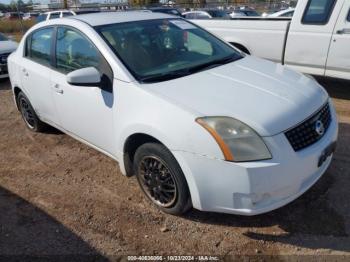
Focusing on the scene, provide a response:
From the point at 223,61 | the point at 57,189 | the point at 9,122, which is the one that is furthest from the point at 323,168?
the point at 9,122

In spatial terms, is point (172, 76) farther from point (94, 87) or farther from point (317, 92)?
point (317, 92)

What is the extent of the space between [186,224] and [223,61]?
1684mm

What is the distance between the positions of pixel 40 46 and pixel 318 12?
14.9 ft

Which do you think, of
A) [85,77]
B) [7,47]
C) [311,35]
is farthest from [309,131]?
[7,47]

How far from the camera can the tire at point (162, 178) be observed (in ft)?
9.16

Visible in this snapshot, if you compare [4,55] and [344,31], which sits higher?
[344,31]

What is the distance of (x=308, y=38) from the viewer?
6043 mm

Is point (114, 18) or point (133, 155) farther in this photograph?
point (114, 18)

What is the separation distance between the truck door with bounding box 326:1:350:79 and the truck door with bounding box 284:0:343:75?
78mm

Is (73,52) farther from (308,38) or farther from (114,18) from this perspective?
(308,38)

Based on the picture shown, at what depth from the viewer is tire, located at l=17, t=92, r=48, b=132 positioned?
16.0 feet

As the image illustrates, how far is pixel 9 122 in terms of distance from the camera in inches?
229

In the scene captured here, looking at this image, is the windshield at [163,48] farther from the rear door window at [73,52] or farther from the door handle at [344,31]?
the door handle at [344,31]

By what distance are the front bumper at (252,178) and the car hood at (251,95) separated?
0.67 ft
